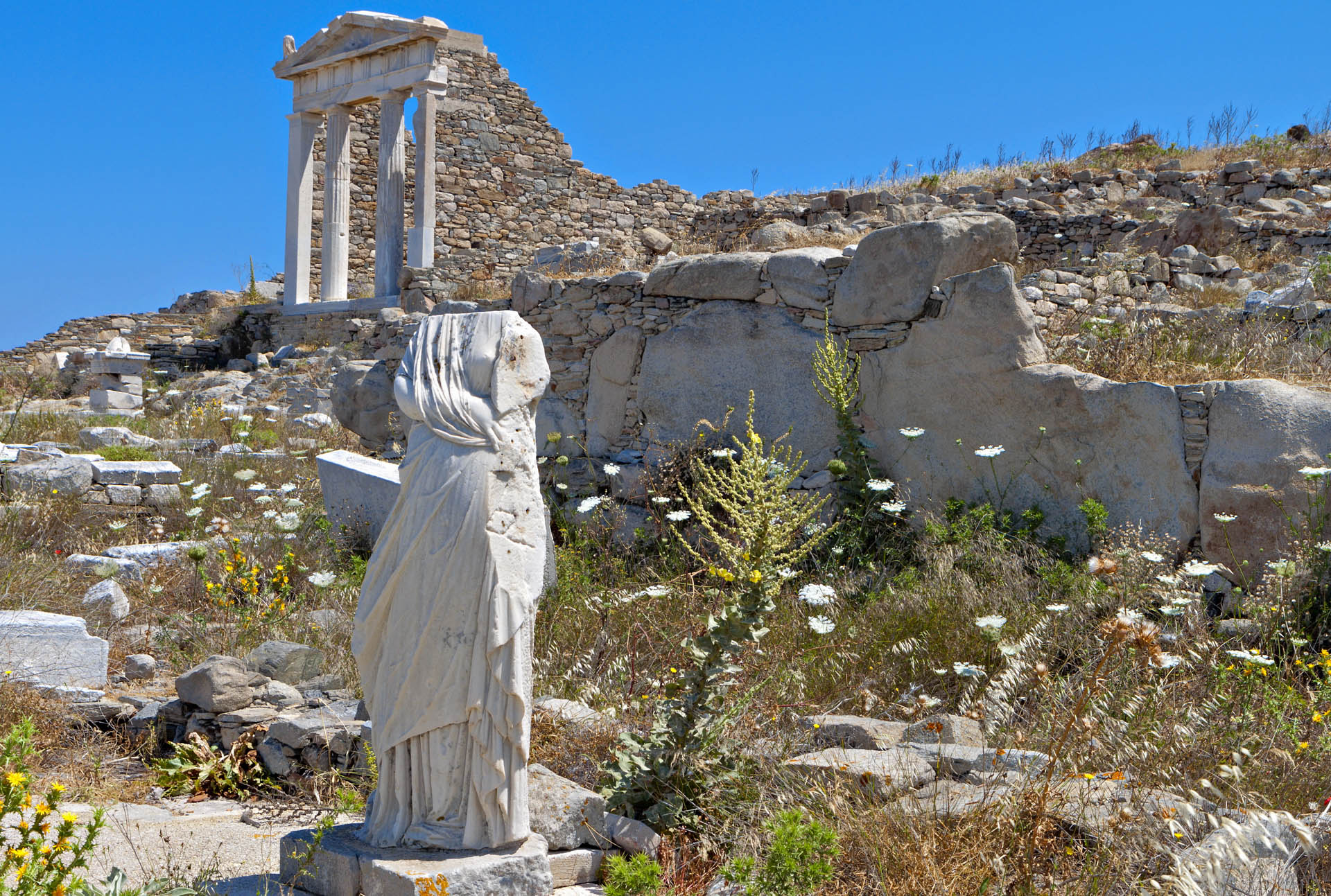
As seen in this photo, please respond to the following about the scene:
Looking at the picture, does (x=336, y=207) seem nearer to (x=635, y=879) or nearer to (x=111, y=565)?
(x=111, y=565)

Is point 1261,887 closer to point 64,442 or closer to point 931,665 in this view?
point 931,665

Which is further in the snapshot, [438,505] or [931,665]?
[931,665]

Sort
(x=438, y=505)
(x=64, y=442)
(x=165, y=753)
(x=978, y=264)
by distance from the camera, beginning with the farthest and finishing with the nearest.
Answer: (x=64, y=442) < (x=978, y=264) < (x=165, y=753) < (x=438, y=505)

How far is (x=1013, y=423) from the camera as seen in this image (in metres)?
7.02

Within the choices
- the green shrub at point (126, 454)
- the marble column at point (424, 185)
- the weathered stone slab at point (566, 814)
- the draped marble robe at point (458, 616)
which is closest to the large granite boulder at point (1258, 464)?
the weathered stone slab at point (566, 814)

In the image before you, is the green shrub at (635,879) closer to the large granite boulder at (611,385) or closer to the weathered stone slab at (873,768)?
the weathered stone slab at (873,768)

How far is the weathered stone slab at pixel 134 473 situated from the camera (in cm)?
905

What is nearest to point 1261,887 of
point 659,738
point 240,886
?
point 659,738

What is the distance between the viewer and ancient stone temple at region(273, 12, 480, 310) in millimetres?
17172

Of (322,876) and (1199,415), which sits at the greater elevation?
(1199,415)

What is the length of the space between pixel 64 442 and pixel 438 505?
10.6 meters

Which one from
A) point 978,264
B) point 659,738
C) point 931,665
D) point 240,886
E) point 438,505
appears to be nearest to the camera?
point 438,505

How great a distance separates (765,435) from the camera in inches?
315

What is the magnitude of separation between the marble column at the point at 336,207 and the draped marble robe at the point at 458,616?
15760 mm
